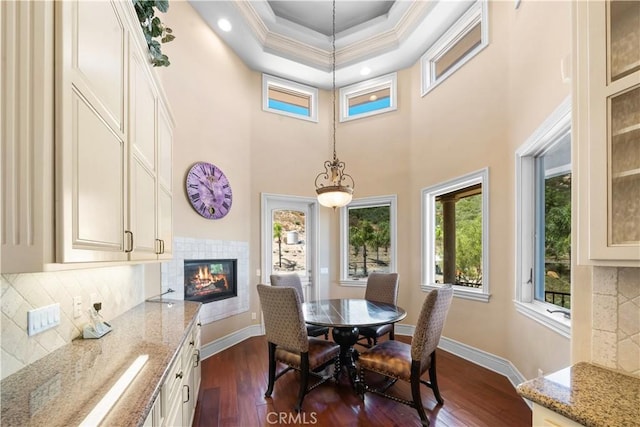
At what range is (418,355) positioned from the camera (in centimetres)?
228

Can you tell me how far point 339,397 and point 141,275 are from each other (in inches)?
85.0

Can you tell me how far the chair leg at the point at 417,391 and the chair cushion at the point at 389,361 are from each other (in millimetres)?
46

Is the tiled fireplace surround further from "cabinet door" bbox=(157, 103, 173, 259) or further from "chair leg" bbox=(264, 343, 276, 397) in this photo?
"chair leg" bbox=(264, 343, 276, 397)

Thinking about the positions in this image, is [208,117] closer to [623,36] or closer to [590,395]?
[623,36]

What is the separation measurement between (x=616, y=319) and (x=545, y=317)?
3.99 feet

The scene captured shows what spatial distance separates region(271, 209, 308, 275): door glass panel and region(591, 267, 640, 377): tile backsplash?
4.03 meters

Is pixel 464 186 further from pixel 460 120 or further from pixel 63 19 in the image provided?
pixel 63 19

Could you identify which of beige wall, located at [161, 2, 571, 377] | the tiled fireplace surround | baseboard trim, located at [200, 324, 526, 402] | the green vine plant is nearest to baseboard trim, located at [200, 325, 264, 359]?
baseboard trim, located at [200, 324, 526, 402]

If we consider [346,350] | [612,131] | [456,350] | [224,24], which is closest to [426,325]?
[346,350]

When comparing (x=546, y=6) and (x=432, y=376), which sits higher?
(x=546, y=6)

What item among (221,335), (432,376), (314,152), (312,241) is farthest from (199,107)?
(432,376)

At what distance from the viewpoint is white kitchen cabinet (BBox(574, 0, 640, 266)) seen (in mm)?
1104

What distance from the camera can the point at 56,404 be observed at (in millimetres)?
996

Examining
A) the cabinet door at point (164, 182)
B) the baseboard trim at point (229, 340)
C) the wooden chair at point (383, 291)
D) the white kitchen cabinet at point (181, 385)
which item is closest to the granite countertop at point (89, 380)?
the white kitchen cabinet at point (181, 385)
